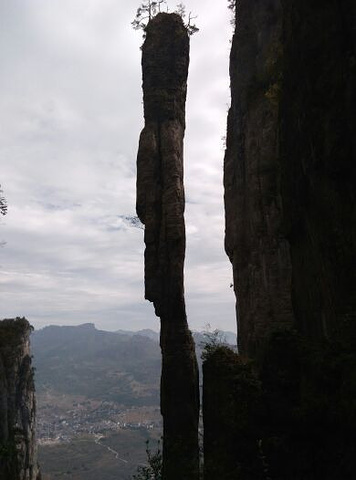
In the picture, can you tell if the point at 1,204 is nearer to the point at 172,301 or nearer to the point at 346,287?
the point at 172,301

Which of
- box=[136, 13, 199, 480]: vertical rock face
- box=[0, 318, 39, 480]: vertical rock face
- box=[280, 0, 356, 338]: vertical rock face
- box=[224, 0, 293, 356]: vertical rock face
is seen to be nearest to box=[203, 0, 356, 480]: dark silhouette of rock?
box=[280, 0, 356, 338]: vertical rock face

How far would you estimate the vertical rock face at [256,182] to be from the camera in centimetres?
3091

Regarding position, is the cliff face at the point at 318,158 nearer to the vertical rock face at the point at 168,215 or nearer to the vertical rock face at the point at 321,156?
the vertical rock face at the point at 321,156

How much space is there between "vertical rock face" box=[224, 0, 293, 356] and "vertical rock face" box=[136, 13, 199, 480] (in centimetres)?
471

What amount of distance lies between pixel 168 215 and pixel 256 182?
834cm

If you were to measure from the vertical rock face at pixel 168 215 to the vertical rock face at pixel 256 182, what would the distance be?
4707 millimetres

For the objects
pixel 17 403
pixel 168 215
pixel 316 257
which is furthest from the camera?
pixel 17 403

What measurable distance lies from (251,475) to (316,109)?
14360mm

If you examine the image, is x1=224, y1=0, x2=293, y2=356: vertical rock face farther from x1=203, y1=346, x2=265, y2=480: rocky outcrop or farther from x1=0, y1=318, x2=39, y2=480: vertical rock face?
x1=0, y1=318, x2=39, y2=480: vertical rock face

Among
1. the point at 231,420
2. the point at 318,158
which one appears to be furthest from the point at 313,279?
the point at 231,420

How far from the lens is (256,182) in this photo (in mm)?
33375

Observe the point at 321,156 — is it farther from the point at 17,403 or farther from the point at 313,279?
the point at 17,403

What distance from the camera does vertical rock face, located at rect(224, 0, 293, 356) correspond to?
30906 mm

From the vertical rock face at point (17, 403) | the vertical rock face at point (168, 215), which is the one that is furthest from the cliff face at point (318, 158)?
the vertical rock face at point (17, 403)
